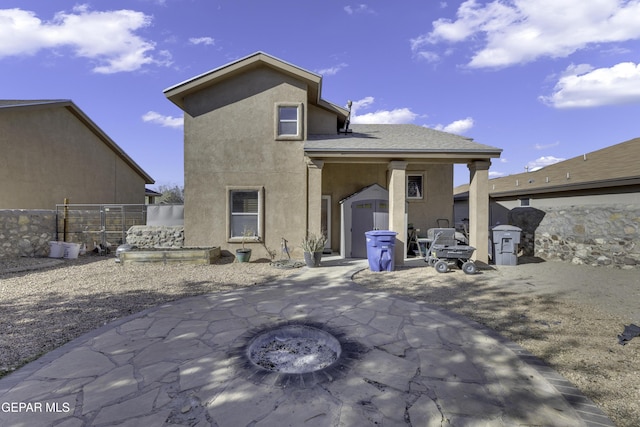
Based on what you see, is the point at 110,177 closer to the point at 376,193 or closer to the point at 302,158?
the point at 302,158

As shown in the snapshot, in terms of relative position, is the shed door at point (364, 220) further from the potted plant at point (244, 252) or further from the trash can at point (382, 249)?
the potted plant at point (244, 252)

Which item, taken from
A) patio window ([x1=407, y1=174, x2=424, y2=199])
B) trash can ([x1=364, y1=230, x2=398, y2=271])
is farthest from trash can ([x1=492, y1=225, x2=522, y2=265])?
patio window ([x1=407, y1=174, x2=424, y2=199])

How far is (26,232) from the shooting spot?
1030 cm

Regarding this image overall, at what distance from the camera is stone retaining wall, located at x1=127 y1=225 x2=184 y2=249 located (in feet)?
33.9

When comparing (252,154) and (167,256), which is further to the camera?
(252,154)

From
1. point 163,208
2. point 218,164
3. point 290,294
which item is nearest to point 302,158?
point 218,164

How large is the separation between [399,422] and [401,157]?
7810mm

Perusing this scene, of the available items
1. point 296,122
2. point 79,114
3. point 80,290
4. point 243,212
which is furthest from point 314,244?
point 79,114

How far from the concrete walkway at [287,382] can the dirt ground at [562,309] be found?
33cm

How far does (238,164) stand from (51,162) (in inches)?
403

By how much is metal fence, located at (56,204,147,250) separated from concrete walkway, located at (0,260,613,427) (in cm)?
939

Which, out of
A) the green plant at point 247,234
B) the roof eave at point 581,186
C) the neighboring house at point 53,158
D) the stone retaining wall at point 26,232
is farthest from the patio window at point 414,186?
the neighboring house at point 53,158

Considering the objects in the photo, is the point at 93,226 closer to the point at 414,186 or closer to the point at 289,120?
the point at 289,120

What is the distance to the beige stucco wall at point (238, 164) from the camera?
9.81m
